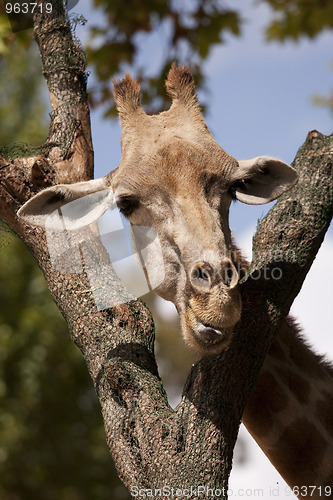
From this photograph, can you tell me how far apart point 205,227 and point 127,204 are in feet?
2.17

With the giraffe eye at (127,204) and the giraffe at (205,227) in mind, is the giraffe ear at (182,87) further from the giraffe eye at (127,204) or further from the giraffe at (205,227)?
the giraffe eye at (127,204)

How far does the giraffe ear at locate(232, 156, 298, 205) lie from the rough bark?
11cm

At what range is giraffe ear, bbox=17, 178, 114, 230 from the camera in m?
4.08

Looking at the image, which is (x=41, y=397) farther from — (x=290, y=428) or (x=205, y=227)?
(x=205, y=227)

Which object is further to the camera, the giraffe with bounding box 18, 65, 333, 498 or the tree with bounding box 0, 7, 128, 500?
the tree with bounding box 0, 7, 128, 500

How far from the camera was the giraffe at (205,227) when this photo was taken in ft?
11.5

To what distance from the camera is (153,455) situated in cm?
331

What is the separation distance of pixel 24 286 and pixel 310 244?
14.3m

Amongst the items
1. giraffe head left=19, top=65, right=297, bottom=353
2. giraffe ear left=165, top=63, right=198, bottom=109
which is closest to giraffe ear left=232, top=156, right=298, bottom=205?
giraffe head left=19, top=65, right=297, bottom=353

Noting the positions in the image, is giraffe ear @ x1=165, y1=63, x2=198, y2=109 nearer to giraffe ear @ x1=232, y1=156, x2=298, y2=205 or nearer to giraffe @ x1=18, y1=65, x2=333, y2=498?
giraffe @ x1=18, y1=65, x2=333, y2=498

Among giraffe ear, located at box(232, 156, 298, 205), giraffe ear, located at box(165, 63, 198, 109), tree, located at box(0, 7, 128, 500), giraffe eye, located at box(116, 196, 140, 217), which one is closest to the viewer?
giraffe eye, located at box(116, 196, 140, 217)

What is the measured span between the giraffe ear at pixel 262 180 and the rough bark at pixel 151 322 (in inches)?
4.2

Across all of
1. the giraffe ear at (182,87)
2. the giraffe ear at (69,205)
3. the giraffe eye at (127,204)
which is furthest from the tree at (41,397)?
the giraffe eye at (127,204)

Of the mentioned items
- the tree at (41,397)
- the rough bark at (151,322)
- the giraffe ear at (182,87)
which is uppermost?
the giraffe ear at (182,87)
